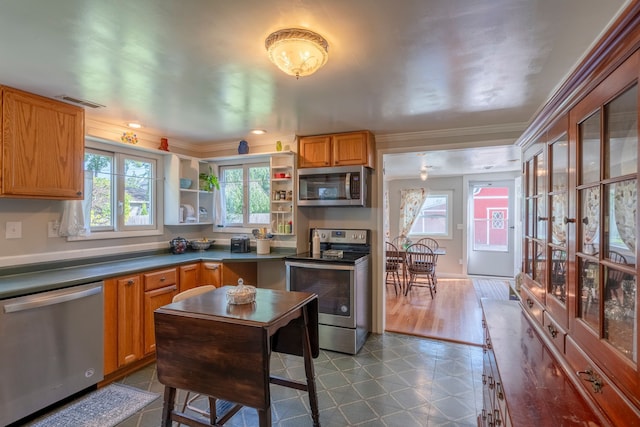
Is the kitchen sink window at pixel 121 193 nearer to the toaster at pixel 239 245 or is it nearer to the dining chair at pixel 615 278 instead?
the toaster at pixel 239 245

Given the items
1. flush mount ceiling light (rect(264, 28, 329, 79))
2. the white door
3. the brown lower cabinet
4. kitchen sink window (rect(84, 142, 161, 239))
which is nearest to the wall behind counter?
kitchen sink window (rect(84, 142, 161, 239))

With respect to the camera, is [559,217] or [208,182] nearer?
[559,217]

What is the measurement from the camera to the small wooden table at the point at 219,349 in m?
1.51

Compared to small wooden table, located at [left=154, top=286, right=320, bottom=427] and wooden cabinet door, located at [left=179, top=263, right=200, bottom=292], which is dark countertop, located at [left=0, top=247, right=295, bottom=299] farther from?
small wooden table, located at [left=154, top=286, right=320, bottom=427]

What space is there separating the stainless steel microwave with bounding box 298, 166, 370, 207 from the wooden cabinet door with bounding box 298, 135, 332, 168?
9 cm

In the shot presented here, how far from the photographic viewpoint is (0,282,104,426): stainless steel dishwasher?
1.98 m

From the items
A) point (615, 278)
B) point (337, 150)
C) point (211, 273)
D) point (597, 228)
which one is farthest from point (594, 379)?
point (211, 273)

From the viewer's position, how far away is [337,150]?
11.6ft

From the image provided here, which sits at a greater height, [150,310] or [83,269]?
[83,269]

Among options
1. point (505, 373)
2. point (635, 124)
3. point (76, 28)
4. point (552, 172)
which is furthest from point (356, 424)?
point (76, 28)

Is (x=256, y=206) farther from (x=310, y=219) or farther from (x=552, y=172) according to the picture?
(x=552, y=172)

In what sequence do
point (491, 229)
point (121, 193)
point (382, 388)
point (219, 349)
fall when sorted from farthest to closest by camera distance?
point (491, 229)
point (121, 193)
point (382, 388)
point (219, 349)

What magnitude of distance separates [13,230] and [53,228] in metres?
0.27

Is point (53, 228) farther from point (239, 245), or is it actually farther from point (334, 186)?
point (334, 186)
